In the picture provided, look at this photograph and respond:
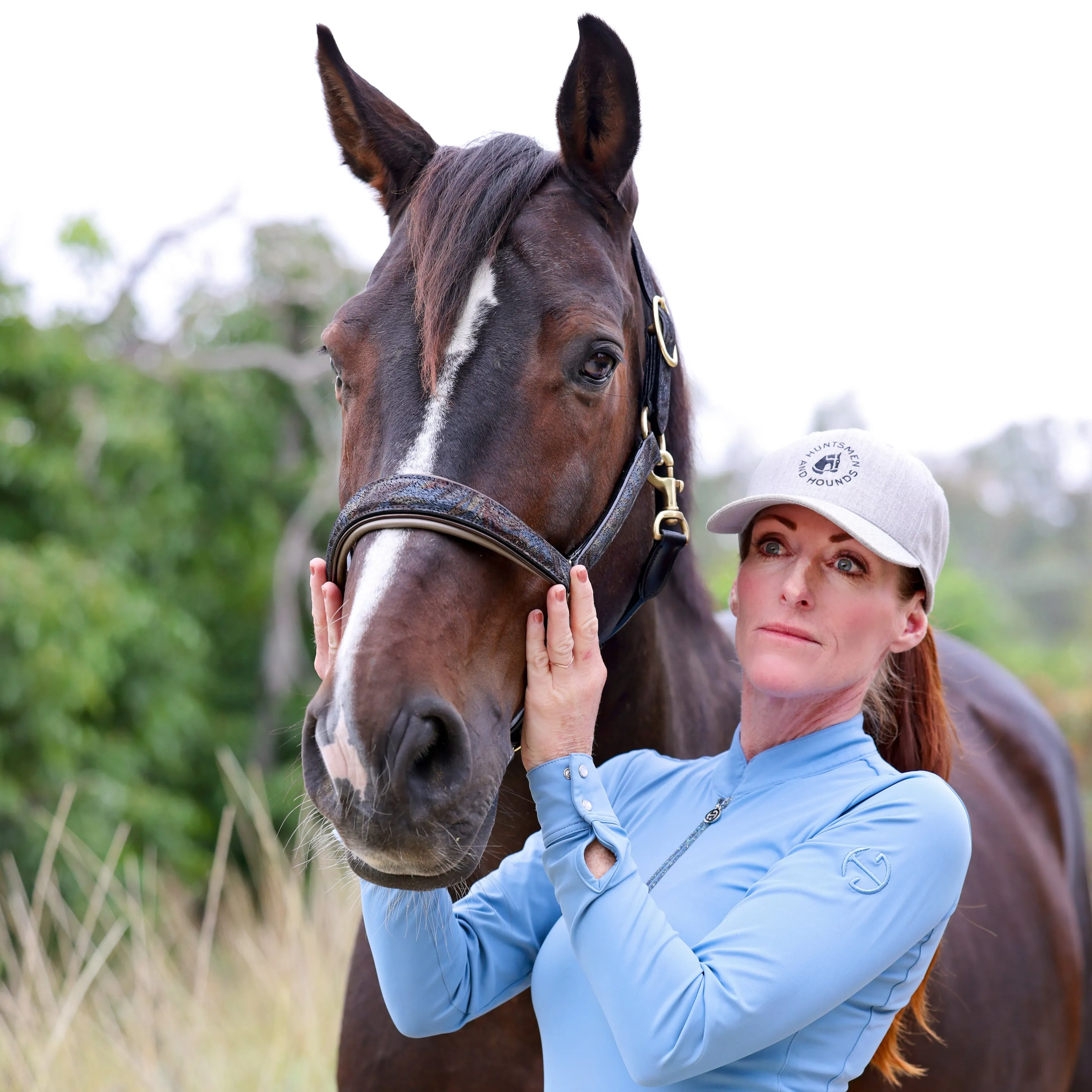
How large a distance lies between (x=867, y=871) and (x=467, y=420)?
798mm

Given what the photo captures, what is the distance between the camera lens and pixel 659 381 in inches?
73.4

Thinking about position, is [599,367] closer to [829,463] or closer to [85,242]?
[829,463]

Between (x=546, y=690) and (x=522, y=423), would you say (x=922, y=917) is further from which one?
(x=522, y=423)

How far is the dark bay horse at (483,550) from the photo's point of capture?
1274 mm

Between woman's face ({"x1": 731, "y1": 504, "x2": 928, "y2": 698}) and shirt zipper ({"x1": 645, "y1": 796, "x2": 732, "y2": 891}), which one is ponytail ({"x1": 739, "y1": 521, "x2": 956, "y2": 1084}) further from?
shirt zipper ({"x1": 645, "y1": 796, "x2": 732, "y2": 891})

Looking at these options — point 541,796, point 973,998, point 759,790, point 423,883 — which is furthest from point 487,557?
point 973,998

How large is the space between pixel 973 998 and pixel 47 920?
588 cm

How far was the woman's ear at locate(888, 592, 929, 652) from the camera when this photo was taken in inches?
64.2

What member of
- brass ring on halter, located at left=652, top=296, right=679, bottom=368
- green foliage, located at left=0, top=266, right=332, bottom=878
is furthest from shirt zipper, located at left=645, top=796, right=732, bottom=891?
green foliage, located at left=0, top=266, right=332, bottom=878

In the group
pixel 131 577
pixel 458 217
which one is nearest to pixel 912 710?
pixel 458 217

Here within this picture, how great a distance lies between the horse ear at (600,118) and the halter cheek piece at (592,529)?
19 cm

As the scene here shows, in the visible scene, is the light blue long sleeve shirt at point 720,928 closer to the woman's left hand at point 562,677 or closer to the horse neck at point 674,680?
the woman's left hand at point 562,677

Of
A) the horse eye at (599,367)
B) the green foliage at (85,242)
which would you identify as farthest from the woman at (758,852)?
the green foliage at (85,242)

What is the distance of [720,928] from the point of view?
4.32 ft
